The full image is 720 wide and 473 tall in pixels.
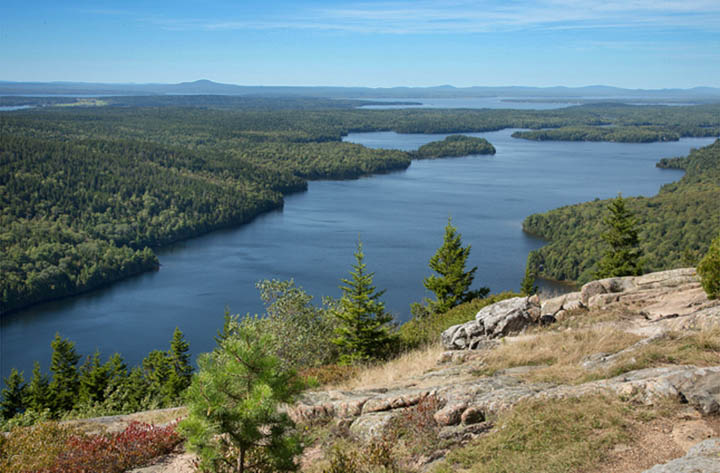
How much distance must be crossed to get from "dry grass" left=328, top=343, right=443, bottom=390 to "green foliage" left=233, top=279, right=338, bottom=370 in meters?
5.23

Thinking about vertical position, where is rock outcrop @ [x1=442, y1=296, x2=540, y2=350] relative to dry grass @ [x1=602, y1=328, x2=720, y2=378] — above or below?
below

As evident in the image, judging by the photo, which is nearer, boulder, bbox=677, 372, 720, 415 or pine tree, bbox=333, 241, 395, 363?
boulder, bbox=677, 372, 720, 415

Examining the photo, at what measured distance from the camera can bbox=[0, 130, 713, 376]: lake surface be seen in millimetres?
55562

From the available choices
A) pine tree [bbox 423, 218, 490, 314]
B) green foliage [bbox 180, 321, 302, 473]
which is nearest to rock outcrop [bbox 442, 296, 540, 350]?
green foliage [bbox 180, 321, 302, 473]

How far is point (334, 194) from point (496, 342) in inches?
4351

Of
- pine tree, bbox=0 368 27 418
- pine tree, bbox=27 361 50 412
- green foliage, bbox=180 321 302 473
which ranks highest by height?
green foliage, bbox=180 321 302 473

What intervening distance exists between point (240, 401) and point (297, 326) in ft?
52.5

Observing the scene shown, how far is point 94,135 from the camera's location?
175 meters

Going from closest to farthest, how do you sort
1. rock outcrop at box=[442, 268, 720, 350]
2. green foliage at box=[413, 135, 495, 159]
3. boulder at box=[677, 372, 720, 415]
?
boulder at box=[677, 372, 720, 415] < rock outcrop at box=[442, 268, 720, 350] < green foliage at box=[413, 135, 495, 159]

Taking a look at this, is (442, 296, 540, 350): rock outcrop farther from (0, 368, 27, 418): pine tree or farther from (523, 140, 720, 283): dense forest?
(523, 140, 720, 283): dense forest

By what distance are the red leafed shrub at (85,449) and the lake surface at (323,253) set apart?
40.5 meters

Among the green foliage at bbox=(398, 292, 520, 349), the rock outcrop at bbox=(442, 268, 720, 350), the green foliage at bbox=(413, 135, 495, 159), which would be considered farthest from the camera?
the green foliage at bbox=(413, 135, 495, 159)

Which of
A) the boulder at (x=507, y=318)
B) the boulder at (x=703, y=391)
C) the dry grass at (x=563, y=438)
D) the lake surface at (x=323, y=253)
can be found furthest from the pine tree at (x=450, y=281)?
the lake surface at (x=323, y=253)

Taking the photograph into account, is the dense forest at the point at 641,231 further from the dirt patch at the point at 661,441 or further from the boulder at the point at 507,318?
the dirt patch at the point at 661,441
